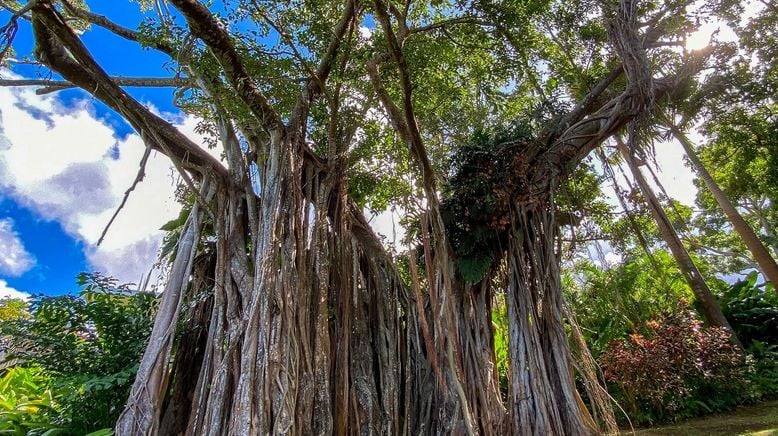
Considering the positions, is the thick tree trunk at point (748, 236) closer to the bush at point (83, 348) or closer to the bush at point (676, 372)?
the bush at point (676, 372)

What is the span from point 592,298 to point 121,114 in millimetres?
4624

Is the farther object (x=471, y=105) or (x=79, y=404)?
(x=471, y=105)

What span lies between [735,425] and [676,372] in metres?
0.57

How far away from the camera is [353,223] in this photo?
3.06 m

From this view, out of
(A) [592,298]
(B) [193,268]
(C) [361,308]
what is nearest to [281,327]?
(C) [361,308]

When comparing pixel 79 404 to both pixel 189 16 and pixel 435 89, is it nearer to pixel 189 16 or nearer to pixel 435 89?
pixel 189 16

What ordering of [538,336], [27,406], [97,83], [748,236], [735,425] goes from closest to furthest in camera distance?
[97,83] < [538,336] < [27,406] < [735,425] < [748,236]

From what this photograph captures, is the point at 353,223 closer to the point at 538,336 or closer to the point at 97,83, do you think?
the point at 538,336

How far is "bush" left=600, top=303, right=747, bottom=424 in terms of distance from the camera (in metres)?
3.34

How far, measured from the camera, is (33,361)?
2.36 meters

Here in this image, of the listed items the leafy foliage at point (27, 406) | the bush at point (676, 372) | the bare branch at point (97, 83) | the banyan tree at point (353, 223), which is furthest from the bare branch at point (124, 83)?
the bush at point (676, 372)

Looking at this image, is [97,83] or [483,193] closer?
[97,83]

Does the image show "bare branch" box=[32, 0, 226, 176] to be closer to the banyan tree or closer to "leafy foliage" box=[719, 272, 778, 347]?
the banyan tree

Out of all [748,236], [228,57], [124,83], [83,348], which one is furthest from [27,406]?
[748,236]
